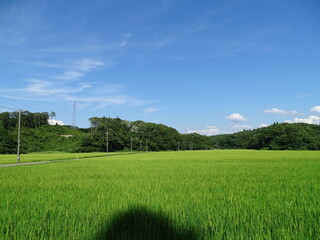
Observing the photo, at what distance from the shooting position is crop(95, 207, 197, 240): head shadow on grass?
2603mm

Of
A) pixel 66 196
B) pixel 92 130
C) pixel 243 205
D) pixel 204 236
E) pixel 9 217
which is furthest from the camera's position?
pixel 92 130

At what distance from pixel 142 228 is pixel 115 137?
8653cm

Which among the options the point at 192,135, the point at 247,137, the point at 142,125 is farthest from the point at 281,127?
the point at 142,125

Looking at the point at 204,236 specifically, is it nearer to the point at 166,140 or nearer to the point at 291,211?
the point at 291,211

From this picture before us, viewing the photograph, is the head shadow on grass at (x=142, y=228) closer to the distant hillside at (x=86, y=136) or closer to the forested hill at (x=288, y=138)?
the distant hillside at (x=86, y=136)

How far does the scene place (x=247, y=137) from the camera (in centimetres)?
13888

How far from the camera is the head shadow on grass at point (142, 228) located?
8.54ft

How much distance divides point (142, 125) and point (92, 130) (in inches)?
992

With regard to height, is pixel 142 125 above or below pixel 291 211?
above

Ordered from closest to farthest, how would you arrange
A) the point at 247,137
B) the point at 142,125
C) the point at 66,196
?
the point at 66,196
the point at 142,125
the point at 247,137

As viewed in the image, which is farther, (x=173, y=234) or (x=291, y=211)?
(x=291, y=211)

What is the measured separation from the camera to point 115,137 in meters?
87.8

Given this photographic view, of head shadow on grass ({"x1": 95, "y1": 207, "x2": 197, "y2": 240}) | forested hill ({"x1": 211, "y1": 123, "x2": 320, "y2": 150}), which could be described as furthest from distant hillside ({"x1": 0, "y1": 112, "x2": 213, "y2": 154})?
head shadow on grass ({"x1": 95, "y1": 207, "x2": 197, "y2": 240})

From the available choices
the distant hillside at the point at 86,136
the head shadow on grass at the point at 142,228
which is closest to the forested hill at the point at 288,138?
the distant hillside at the point at 86,136
